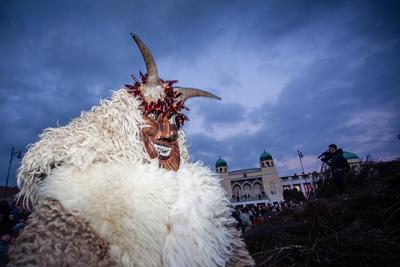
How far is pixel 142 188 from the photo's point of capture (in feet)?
3.58

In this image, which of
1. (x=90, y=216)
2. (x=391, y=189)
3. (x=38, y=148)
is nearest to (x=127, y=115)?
(x=38, y=148)

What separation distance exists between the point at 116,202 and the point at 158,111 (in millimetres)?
780

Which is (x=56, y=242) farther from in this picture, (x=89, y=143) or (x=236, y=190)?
(x=236, y=190)

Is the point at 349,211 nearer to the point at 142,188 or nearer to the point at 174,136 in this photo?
the point at 174,136

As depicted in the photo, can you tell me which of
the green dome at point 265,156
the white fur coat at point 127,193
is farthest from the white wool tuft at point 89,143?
the green dome at point 265,156

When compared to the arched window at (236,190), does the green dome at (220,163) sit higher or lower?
higher

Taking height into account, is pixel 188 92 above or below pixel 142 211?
above

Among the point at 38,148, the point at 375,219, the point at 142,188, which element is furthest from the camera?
the point at 375,219

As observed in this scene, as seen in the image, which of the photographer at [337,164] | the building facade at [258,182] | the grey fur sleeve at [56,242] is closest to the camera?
the grey fur sleeve at [56,242]

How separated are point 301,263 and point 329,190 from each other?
13.0ft

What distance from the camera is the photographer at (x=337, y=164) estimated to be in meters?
5.06

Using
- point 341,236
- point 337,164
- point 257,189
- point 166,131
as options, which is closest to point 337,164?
point 337,164

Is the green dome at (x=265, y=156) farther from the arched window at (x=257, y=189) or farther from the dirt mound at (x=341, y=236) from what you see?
the dirt mound at (x=341, y=236)

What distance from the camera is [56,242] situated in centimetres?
91
